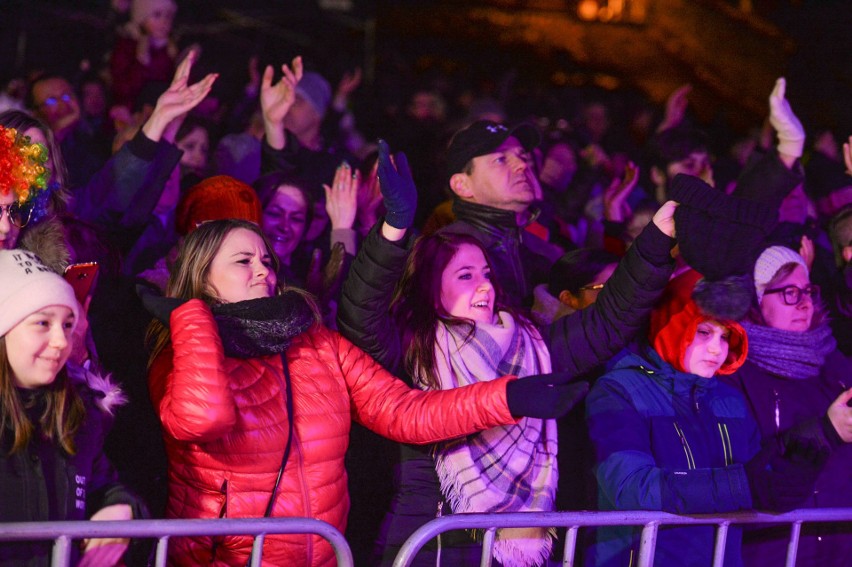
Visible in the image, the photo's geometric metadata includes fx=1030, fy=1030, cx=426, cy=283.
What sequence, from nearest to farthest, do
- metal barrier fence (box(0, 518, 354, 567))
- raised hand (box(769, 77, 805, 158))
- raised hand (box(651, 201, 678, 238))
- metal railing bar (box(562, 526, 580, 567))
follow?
metal barrier fence (box(0, 518, 354, 567))
metal railing bar (box(562, 526, 580, 567))
raised hand (box(651, 201, 678, 238))
raised hand (box(769, 77, 805, 158))

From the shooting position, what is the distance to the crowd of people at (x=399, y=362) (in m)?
2.99

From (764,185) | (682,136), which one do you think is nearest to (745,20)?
(682,136)

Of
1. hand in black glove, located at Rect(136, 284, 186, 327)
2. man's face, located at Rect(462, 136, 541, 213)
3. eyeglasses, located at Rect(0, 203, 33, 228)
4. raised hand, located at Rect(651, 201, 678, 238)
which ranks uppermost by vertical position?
man's face, located at Rect(462, 136, 541, 213)

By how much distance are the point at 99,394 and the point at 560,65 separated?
1077 centimetres

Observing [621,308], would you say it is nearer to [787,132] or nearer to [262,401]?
[262,401]

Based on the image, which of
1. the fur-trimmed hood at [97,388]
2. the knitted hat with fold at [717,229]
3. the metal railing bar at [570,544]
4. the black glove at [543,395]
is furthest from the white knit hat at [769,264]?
the fur-trimmed hood at [97,388]

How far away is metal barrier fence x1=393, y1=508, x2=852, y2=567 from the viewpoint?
2996mm

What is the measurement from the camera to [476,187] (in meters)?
4.76

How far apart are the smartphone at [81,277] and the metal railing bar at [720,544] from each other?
7.11 ft

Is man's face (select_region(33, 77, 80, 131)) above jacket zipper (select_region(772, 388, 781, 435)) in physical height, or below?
above

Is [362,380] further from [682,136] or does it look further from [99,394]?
[682,136]

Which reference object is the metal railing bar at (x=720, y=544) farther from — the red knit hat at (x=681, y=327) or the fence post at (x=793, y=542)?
the red knit hat at (x=681, y=327)

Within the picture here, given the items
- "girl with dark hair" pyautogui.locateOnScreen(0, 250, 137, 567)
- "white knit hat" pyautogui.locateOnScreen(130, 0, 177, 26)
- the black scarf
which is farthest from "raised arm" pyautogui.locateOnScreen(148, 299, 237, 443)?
"white knit hat" pyautogui.locateOnScreen(130, 0, 177, 26)

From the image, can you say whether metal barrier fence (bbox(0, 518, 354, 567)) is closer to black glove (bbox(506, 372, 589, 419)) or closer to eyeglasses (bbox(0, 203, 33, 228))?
black glove (bbox(506, 372, 589, 419))
